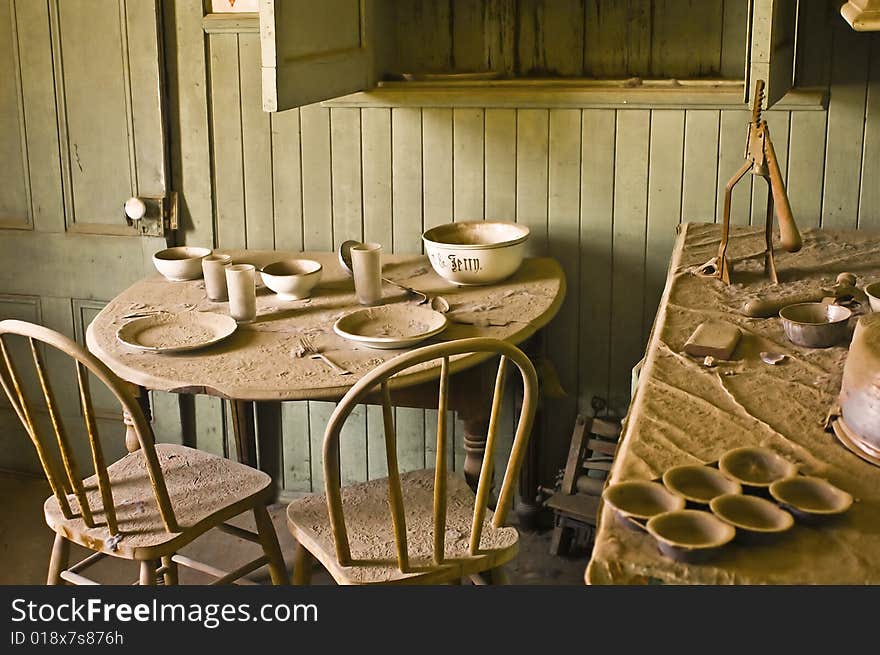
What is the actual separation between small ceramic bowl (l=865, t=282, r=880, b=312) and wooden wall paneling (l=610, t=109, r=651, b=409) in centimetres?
94

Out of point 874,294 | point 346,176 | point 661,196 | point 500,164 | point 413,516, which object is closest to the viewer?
point 874,294

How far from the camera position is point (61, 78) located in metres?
3.18

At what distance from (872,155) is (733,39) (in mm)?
475

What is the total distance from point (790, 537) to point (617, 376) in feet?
5.97

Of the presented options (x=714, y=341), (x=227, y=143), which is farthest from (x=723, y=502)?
(x=227, y=143)

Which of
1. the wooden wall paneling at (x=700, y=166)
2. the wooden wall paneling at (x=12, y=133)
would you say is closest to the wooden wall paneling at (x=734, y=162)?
the wooden wall paneling at (x=700, y=166)

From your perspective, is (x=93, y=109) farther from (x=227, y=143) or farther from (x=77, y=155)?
(x=227, y=143)

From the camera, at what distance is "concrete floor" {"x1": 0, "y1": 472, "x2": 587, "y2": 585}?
2.90 metres

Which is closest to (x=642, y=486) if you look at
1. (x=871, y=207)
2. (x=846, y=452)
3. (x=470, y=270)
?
(x=846, y=452)

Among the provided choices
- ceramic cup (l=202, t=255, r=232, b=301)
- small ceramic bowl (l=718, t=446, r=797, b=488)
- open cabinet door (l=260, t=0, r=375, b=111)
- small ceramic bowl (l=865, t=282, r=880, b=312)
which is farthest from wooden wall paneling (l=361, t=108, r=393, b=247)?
small ceramic bowl (l=718, t=446, r=797, b=488)

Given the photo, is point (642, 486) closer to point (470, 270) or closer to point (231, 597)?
point (231, 597)

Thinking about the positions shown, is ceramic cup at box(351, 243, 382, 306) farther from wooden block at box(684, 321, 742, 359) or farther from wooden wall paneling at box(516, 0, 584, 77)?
wooden block at box(684, 321, 742, 359)

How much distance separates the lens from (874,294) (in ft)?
6.59

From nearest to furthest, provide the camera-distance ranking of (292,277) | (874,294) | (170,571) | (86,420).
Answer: (874,294)
(86,420)
(170,571)
(292,277)
